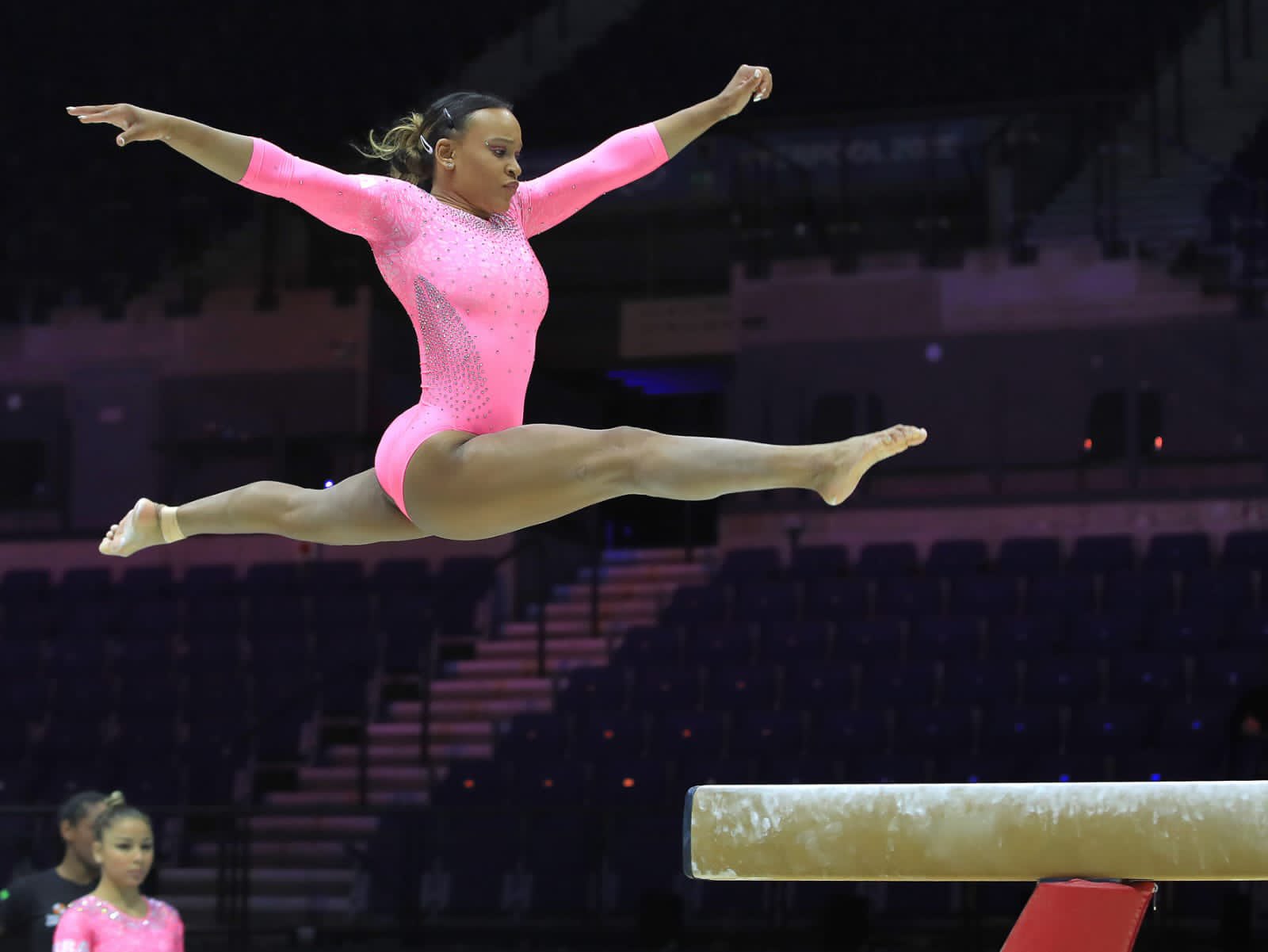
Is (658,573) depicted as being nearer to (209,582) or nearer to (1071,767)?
(209,582)

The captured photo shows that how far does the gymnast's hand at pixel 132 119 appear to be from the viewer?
3.43 metres

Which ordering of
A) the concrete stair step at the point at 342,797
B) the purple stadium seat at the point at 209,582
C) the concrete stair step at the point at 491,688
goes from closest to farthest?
the concrete stair step at the point at 342,797
the concrete stair step at the point at 491,688
the purple stadium seat at the point at 209,582

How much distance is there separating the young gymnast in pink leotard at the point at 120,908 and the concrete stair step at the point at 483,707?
6.34m

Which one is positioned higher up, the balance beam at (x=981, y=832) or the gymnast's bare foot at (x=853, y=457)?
the gymnast's bare foot at (x=853, y=457)

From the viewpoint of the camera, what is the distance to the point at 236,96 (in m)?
15.6

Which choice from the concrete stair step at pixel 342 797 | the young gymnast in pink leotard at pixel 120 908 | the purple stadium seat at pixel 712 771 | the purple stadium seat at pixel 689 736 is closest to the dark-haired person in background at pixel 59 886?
the young gymnast in pink leotard at pixel 120 908

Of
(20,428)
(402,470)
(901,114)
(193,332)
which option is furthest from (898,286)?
(402,470)

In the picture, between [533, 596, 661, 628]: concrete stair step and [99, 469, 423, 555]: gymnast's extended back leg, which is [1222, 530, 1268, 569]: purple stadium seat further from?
[99, 469, 423, 555]: gymnast's extended back leg

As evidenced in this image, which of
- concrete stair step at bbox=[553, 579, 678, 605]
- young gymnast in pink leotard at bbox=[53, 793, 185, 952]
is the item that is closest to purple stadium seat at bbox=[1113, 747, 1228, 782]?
concrete stair step at bbox=[553, 579, 678, 605]

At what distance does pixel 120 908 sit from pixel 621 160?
282cm

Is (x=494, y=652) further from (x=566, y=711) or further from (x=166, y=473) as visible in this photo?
(x=166, y=473)

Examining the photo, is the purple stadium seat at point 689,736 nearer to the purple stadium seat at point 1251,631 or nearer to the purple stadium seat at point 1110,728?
the purple stadium seat at point 1110,728

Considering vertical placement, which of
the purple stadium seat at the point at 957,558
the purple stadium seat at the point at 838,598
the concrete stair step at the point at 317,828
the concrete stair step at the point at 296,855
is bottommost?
the concrete stair step at the point at 296,855

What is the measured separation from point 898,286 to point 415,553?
4624 millimetres
